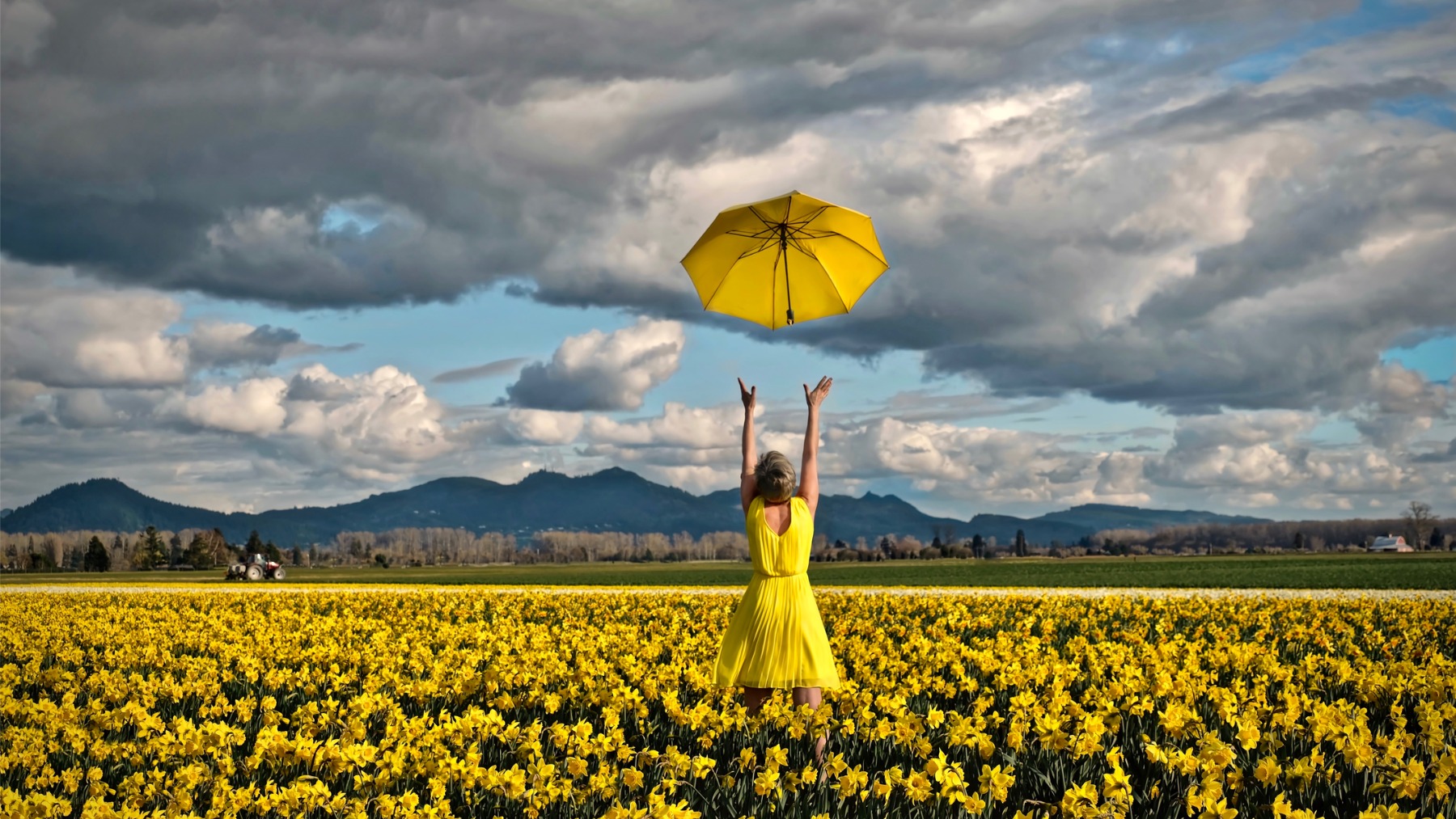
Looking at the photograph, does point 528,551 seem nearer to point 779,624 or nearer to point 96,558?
point 96,558

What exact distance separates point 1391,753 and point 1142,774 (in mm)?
1646

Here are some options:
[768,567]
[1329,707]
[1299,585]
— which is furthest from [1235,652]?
[1299,585]

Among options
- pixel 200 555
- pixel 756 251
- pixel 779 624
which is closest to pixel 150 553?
pixel 200 555

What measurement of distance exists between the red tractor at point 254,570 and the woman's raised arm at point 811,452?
55228mm

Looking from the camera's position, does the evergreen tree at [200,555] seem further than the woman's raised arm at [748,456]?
Yes

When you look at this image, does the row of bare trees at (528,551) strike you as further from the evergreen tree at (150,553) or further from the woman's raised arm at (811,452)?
the woman's raised arm at (811,452)

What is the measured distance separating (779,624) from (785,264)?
3305 millimetres

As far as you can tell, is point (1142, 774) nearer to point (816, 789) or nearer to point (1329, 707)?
point (1329, 707)

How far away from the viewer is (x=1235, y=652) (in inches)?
437

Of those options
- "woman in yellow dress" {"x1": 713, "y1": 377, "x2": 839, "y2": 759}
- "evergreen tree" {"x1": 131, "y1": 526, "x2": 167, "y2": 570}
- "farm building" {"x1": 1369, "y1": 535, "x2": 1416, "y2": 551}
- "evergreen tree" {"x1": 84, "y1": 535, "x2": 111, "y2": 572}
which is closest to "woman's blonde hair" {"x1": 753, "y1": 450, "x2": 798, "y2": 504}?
"woman in yellow dress" {"x1": 713, "y1": 377, "x2": 839, "y2": 759}

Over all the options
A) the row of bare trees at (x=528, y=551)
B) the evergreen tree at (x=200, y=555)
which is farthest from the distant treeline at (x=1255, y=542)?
the evergreen tree at (x=200, y=555)

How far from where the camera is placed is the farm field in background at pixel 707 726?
20.0 ft

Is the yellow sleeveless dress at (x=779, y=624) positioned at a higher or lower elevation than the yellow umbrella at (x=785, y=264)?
lower

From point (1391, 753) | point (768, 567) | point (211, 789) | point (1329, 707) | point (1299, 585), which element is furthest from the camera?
point (1299, 585)
